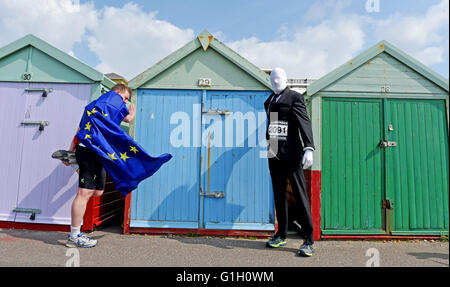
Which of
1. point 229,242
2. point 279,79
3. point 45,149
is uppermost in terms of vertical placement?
point 279,79

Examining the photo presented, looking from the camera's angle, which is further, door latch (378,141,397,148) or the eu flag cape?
door latch (378,141,397,148)

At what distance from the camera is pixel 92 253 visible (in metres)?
2.63

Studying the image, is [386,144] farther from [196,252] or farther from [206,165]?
[196,252]

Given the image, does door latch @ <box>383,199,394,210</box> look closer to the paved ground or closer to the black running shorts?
the paved ground

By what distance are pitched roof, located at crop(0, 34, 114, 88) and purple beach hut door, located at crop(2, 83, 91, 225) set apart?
7.5 inches

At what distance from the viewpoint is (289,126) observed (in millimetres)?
2793

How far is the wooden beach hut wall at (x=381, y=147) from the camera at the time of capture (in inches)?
133

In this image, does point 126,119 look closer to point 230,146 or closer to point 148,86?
point 148,86

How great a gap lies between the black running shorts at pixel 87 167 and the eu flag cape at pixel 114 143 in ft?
0.29

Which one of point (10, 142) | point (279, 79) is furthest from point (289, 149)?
point (10, 142)

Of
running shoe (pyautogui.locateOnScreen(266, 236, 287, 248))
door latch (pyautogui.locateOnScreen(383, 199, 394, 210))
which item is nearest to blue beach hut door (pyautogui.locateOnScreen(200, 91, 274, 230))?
running shoe (pyautogui.locateOnScreen(266, 236, 287, 248))

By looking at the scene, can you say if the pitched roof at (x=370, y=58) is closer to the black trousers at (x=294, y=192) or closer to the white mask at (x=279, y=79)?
the white mask at (x=279, y=79)

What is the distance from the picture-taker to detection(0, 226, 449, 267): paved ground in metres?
2.47

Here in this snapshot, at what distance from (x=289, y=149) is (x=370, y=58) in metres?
1.98
